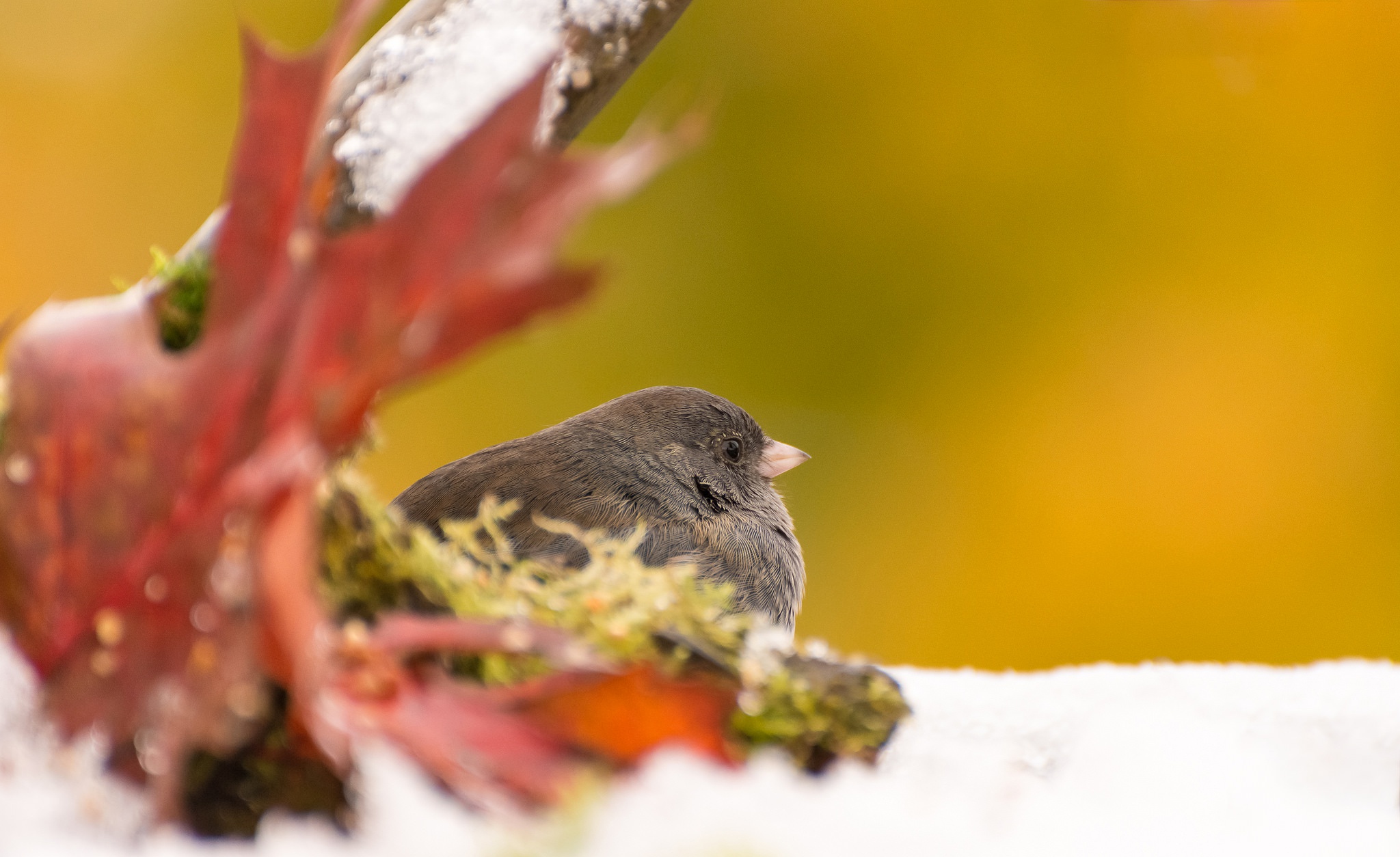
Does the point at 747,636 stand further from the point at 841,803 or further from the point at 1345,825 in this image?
the point at 1345,825

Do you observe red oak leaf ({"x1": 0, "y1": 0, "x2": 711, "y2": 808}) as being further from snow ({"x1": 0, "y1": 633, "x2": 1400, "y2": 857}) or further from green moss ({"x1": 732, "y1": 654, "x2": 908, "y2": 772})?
green moss ({"x1": 732, "y1": 654, "x2": 908, "y2": 772})

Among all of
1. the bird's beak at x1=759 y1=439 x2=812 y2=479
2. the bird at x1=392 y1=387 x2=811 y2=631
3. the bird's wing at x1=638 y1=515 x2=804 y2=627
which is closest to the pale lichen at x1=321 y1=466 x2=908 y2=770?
the bird at x1=392 y1=387 x2=811 y2=631

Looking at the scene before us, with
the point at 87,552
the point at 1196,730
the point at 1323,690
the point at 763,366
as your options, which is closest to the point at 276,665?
the point at 87,552

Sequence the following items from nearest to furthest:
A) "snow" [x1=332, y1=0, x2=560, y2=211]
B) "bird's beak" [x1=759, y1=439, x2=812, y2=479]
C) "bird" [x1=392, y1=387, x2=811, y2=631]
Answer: "snow" [x1=332, y1=0, x2=560, y2=211], "bird" [x1=392, y1=387, x2=811, y2=631], "bird's beak" [x1=759, y1=439, x2=812, y2=479]

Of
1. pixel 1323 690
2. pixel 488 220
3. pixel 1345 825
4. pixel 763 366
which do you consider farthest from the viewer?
pixel 763 366

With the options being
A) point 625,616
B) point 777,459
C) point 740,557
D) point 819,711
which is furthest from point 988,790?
point 777,459

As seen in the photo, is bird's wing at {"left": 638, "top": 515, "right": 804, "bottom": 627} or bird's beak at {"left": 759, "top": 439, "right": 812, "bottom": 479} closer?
bird's wing at {"left": 638, "top": 515, "right": 804, "bottom": 627}
